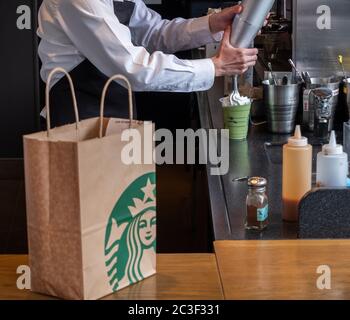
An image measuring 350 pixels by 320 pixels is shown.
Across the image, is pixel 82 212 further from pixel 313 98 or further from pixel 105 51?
pixel 313 98

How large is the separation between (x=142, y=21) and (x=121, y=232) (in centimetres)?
206

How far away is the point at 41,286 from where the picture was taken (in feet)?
4.27

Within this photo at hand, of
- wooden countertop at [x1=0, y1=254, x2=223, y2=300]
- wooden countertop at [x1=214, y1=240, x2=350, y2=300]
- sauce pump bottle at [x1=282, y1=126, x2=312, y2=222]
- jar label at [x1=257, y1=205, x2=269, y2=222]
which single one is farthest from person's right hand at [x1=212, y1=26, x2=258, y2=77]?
wooden countertop at [x1=0, y1=254, x2=223, y2=300]

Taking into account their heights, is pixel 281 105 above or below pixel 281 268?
above

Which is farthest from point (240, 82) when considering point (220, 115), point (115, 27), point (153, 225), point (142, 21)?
point (153, 225)

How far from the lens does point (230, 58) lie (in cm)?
265

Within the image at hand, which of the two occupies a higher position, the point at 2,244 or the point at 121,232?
the point at 121,232

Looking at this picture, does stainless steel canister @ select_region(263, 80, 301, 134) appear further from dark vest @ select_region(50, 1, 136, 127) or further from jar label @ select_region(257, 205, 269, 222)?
jar label @ select_region(257, 205, 269, 222)

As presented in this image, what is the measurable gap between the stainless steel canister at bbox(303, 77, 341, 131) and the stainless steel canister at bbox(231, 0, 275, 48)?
33cm

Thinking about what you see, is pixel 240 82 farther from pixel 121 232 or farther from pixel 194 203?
pixel 121 232

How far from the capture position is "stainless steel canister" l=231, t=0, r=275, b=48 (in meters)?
2.44

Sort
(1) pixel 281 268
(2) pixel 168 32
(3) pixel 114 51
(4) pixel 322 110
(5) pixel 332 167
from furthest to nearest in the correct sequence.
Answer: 1. (2) pixel 168 32
2. (4) pixel 322 110
3. (3) pixel 114 51
4. (5) pixel 332 167
5. (1) pixel 281 268

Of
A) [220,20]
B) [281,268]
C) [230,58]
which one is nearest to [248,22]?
[230,58]

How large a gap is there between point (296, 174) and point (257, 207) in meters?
0.13
